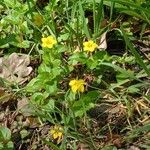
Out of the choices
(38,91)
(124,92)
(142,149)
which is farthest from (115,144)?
(38,91)

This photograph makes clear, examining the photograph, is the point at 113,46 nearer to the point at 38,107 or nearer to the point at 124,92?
the point at 124,92

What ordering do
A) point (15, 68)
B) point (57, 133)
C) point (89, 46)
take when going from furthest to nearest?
point (15, 68), point (89, 46), point (57, 133)

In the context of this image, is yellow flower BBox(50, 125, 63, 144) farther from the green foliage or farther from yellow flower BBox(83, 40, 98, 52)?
yellow flower BBox(83, 40, 98, 52)

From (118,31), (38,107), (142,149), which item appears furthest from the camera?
(118,31)

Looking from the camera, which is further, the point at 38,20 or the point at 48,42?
the point at 38,20

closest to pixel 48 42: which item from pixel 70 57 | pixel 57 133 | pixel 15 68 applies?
pixel 70 57

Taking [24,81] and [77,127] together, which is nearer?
[77,127]

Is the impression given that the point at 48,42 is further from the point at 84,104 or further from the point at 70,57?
the point at 84,104
